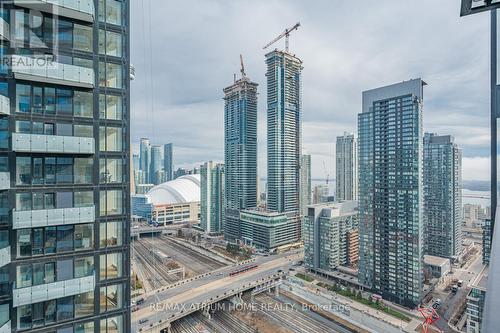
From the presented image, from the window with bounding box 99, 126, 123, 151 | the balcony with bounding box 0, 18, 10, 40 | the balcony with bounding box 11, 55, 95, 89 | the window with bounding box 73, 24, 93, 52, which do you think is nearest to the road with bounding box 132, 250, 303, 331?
the window with bounding box 99, 126, 123, 151

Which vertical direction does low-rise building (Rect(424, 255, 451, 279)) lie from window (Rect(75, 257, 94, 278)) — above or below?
below

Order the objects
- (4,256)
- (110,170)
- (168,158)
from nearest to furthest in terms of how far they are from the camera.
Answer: (4,256) < (110,170) < (168,158)

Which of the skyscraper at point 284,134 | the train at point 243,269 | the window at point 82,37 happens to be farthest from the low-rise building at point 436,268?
the window at point 82,37

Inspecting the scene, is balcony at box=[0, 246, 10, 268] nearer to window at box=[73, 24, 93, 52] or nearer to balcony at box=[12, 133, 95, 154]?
balcony at box=[12, 133, 95, 154]

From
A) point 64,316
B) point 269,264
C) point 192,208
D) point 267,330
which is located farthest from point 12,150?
point 192,208

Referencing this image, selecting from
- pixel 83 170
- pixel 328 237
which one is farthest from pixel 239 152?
pixel 83 170

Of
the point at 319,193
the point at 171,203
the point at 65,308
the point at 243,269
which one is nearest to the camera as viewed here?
the point at 65,308

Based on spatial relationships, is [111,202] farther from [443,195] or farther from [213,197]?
[213,197]
